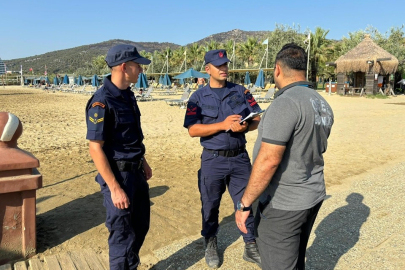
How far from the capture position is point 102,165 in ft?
6.93

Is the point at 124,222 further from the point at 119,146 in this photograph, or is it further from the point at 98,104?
the point at 98,104

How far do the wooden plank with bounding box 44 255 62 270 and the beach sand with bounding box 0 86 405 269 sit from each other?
185 millimetres

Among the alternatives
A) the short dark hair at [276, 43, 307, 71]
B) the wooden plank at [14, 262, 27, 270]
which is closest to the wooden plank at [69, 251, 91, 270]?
the wooden plank at [14, 262, 27, 270]

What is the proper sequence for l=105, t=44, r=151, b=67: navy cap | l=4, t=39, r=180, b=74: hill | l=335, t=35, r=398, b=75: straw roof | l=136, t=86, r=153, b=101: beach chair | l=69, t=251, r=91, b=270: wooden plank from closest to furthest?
l=105, t=44, r=151, b=67: navy cap < l=69, t=251, r=91, b=270: wooden plank < l=136, t=86, r=153, b=101: beach chair < l=335, t=35, r=398, b=75: straw roof < l=4, t=39, r=180, b=74: hill

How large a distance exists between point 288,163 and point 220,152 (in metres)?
1.10

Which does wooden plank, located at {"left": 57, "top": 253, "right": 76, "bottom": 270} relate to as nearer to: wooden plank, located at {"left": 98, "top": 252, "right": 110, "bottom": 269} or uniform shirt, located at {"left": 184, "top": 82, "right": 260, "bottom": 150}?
wooden plank, located at {"left": 98, "top": 252, "right": 110, "bottom": 269}

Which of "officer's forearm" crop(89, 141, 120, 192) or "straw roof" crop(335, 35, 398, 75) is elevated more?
"straw roof" crop(335, 35, 398, 75)

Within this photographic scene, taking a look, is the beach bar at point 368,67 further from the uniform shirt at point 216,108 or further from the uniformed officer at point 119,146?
the uniformed officer at point 119,146

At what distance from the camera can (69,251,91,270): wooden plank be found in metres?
2.82

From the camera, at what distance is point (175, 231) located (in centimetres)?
363

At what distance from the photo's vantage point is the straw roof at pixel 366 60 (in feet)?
82.8

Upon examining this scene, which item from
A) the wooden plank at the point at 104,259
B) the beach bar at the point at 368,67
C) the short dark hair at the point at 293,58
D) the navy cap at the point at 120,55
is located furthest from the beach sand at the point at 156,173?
the beach bar at the point at 368,67

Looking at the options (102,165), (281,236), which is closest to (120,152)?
(102,165)

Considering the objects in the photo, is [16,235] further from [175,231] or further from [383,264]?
[383,264]
